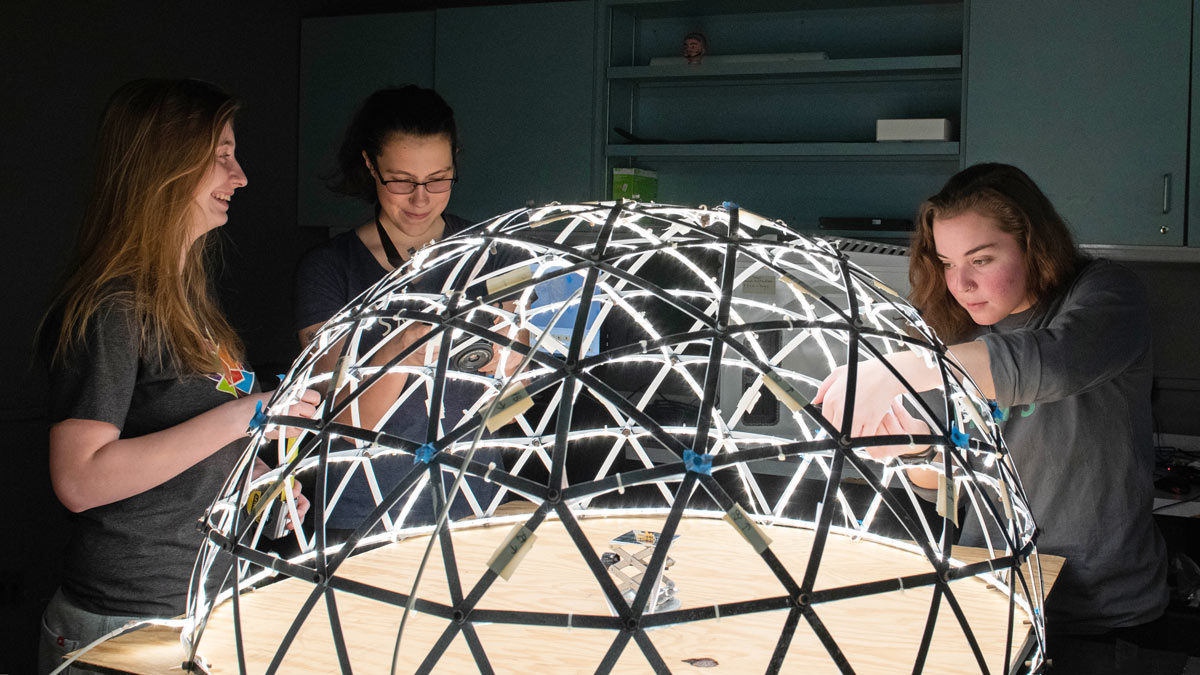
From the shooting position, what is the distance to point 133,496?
1344 mm

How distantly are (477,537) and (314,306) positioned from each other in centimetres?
77

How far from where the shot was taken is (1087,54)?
10.6ft

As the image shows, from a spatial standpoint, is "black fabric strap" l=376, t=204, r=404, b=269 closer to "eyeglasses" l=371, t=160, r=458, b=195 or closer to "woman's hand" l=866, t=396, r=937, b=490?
"eyeglasses" l=371, t=160, r=458, b=195

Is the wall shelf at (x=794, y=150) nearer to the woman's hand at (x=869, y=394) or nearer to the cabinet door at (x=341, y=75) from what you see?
the cabinet door at (x=341, y=75)

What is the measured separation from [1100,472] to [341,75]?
387 centimetres

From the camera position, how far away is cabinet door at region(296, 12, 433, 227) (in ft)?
14.0

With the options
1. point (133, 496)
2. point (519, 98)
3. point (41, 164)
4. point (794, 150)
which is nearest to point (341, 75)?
point (519, 98)

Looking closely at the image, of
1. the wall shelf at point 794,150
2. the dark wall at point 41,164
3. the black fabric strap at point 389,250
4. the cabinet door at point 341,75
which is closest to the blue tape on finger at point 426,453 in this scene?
the black fabric strap at point 389,250

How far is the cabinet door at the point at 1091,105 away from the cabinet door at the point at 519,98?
5.12 feet

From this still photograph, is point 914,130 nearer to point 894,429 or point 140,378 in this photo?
point 894,429

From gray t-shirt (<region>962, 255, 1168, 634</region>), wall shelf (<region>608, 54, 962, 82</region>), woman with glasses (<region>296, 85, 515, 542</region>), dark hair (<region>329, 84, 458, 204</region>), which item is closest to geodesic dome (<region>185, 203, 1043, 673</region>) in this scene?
gray t-shirt (<region>962, 255, 1168, 634</region>)

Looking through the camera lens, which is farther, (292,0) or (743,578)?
(292,0)

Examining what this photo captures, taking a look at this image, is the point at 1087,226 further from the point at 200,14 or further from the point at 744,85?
the point at 200,14

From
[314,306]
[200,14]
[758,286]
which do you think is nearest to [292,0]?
[200,14]
